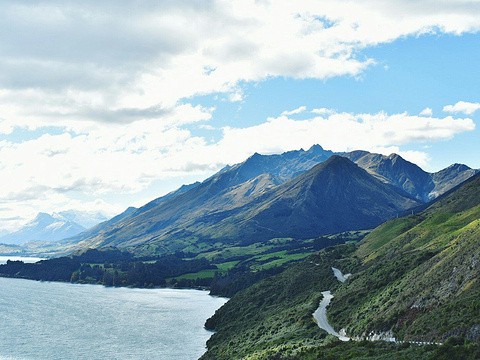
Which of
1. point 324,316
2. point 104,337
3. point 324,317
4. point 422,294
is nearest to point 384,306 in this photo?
point 422,294

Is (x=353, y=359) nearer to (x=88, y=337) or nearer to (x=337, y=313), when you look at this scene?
(x=337, y=313)

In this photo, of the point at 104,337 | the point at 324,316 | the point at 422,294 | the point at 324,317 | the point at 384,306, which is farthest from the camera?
the point at 104,337

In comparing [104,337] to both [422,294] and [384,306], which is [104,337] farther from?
[422,294]

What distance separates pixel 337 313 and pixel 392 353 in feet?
164

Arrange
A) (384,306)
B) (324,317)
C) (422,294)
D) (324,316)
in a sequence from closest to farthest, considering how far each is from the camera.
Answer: (422,294) → (384,306) → (324,317) → (324,316)

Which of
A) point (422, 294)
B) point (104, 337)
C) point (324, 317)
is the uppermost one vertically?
point (422, 294)

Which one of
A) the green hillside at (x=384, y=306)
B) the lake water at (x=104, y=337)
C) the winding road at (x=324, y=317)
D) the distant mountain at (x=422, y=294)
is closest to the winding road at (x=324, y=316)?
the winding road at (x=324, y=317)

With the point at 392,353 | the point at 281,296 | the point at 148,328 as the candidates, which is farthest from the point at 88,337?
the point at 392,353

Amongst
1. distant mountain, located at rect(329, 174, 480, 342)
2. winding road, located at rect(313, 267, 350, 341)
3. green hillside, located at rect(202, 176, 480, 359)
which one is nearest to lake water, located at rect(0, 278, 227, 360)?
green hillside, located at rect(202, 176, 480, 359)

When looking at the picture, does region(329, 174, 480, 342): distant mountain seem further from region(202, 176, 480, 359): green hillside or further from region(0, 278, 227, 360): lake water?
region(0, 278, 227, 360): lake water

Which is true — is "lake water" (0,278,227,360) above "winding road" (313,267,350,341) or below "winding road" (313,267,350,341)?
below

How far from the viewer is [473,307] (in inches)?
2413

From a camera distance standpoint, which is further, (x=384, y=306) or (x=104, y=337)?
(x=104, y=337)

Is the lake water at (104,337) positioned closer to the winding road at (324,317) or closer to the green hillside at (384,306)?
the green hillside at (384,306)
